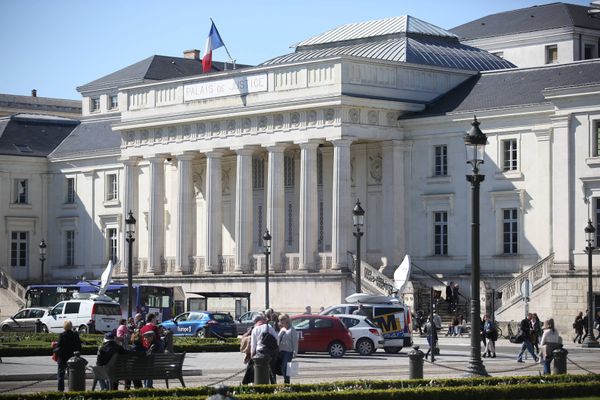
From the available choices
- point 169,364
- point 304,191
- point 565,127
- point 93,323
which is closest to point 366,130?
point 304,191

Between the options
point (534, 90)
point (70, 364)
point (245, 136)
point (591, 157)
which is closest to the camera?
point (70, 364)

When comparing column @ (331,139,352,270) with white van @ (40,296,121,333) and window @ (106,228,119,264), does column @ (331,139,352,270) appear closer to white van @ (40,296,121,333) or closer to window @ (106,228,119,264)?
white van @ (40,296,121,333)

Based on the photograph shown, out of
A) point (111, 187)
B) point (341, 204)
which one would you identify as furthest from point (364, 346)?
point (111, 187)

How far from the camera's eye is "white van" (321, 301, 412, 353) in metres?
62.0

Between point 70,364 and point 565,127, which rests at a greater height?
point 565,127

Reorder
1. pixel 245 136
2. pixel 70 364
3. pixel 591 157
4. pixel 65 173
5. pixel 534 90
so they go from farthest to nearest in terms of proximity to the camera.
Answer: pixel 65 173 < pixel 245 136 < pixel 534 90 < pixel 591 157 < pixel 70 364

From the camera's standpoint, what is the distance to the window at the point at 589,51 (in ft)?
342

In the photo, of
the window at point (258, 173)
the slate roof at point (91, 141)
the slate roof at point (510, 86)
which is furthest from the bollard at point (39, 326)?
the slate roof at point (91, 141)

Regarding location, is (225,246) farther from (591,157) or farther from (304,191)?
(591,157)

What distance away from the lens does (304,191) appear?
84.9m

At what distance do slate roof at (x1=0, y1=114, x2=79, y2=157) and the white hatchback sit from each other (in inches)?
2117

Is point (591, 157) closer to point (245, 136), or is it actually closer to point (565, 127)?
point (565, 127)

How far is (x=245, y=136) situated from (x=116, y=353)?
50.5m

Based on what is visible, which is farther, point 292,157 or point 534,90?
point 292,157
